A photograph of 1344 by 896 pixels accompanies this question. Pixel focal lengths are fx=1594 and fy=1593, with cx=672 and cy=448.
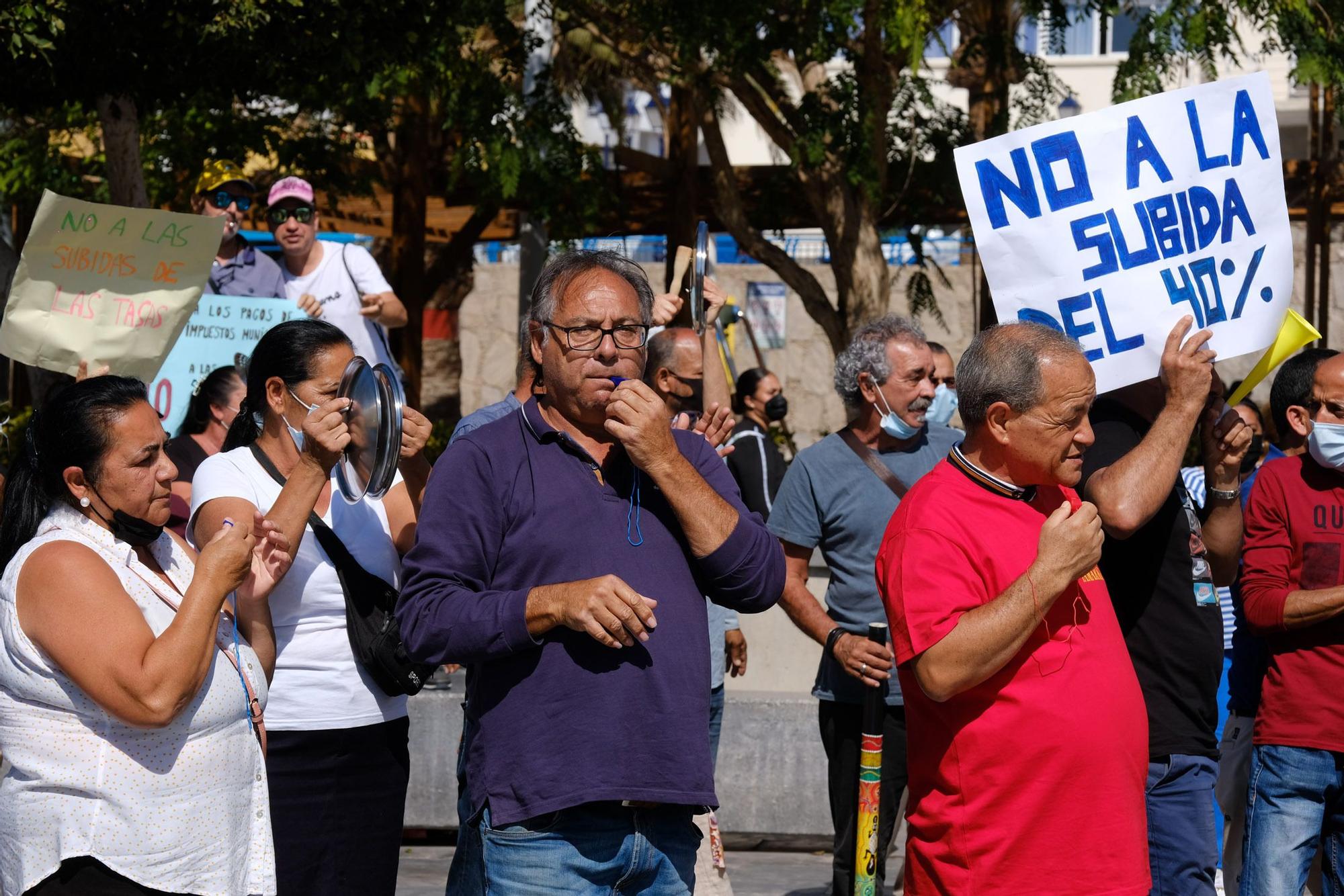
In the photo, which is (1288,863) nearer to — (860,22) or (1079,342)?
(1079,342)

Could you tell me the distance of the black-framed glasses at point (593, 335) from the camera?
10.8 ft

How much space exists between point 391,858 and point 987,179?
96.9 inches

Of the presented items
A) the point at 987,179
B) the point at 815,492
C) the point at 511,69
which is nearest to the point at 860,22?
the point at 511,69

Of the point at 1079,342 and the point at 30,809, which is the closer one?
the point at 30,809

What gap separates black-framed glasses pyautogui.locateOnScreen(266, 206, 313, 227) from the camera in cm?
685

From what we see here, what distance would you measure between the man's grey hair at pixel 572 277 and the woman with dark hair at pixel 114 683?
0.82m

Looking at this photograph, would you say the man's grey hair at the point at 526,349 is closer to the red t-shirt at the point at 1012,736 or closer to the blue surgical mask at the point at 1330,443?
the red t-shirt at the point at 1012,736

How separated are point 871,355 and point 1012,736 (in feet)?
8.21

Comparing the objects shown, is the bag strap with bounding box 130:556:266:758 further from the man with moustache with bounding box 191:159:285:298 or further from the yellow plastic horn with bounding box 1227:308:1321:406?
the man with moustache with bounding box 191:159:285:298

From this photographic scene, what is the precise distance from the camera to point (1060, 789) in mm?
3385

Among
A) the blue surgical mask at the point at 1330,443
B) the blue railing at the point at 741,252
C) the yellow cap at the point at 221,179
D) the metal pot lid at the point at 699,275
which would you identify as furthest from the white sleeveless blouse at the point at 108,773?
the blue railing at the point at 741,252

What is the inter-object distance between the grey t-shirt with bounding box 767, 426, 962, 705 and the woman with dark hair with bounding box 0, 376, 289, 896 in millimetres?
2430

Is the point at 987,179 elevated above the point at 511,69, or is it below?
below

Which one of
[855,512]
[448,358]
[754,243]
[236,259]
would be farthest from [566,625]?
[448,358]
